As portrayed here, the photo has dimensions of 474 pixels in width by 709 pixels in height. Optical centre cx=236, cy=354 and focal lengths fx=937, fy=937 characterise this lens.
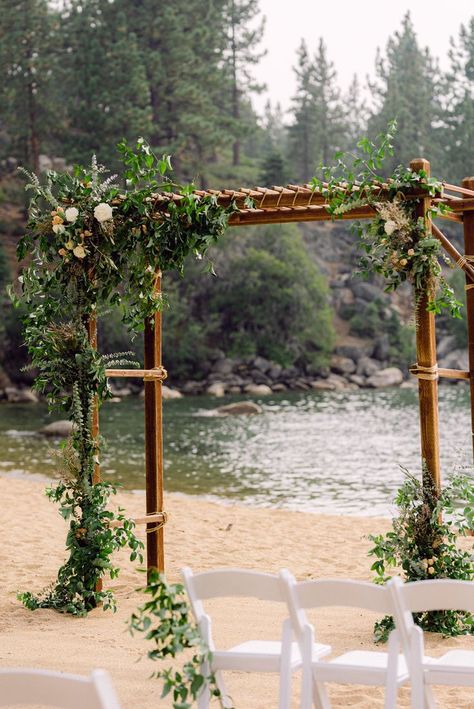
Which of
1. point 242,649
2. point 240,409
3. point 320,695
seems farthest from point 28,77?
point 320,695

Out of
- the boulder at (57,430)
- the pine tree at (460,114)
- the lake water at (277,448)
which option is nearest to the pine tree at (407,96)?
the pine tree at (460,114)

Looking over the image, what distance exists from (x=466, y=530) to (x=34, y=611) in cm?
299

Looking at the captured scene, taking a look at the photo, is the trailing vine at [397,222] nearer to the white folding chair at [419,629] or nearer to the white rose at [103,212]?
the white rose at [103,212]

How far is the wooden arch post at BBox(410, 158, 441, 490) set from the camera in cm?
583

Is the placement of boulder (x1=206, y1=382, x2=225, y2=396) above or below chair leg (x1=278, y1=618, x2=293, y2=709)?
above

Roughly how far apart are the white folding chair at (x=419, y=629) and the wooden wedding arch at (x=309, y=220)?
2.48m

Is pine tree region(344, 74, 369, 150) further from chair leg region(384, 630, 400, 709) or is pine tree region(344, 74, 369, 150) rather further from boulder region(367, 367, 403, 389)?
chair leg region(384, 630, 400, 709)

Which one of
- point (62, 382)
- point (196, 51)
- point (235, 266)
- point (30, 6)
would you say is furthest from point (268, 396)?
point (62, 382)

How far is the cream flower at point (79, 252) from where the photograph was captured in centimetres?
650

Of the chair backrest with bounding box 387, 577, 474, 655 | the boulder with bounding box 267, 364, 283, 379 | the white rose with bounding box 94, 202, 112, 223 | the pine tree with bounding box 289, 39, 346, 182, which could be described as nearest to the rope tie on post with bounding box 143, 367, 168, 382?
the white rose with bounding box 94, 202, 112, 223

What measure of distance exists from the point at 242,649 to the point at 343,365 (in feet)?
122

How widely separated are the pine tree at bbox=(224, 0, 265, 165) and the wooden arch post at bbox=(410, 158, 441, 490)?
43196 millimetres

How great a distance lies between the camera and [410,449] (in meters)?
20.4

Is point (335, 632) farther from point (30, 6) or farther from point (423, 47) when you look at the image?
point (423, 47)
